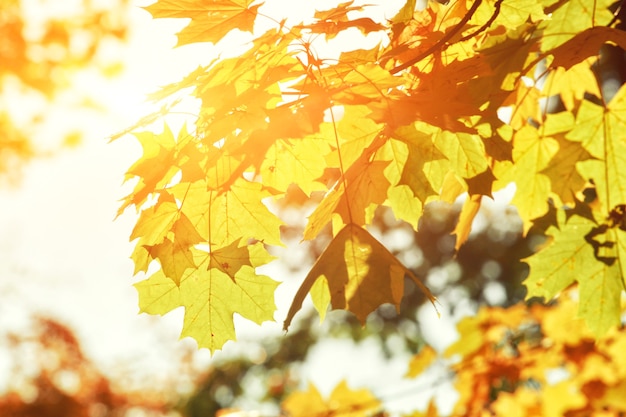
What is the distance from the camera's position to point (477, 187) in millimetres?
1726

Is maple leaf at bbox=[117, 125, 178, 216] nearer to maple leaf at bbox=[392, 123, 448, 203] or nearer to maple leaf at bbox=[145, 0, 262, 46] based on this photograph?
maple leaf at bbox=[145, 0, 262, 46]

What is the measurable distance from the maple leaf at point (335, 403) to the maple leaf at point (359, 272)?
2.19m

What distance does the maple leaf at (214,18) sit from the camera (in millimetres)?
1447

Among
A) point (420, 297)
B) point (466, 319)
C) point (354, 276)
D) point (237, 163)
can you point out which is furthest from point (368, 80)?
point (420, 297)

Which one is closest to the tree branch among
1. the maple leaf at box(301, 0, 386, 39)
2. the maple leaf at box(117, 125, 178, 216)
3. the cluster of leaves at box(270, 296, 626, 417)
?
the maple leaf at box(301, 0, 386, 39)

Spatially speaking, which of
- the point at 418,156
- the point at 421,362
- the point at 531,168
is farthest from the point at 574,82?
the point at 421,362

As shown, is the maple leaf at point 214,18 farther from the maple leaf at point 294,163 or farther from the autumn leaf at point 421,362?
the autumn leaf at point 421,362

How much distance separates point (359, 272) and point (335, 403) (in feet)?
7.98

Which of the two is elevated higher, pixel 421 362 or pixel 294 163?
pixel 294 163

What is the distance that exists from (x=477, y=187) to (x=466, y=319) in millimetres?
2662

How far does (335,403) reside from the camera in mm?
3598

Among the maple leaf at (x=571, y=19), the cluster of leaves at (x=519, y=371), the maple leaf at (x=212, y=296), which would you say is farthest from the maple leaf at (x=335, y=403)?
the maple leaf at (x=571, y=19)

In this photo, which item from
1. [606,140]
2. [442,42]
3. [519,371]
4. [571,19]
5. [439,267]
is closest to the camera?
[442,42]

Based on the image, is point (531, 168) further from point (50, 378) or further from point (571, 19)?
point (50, 378)
